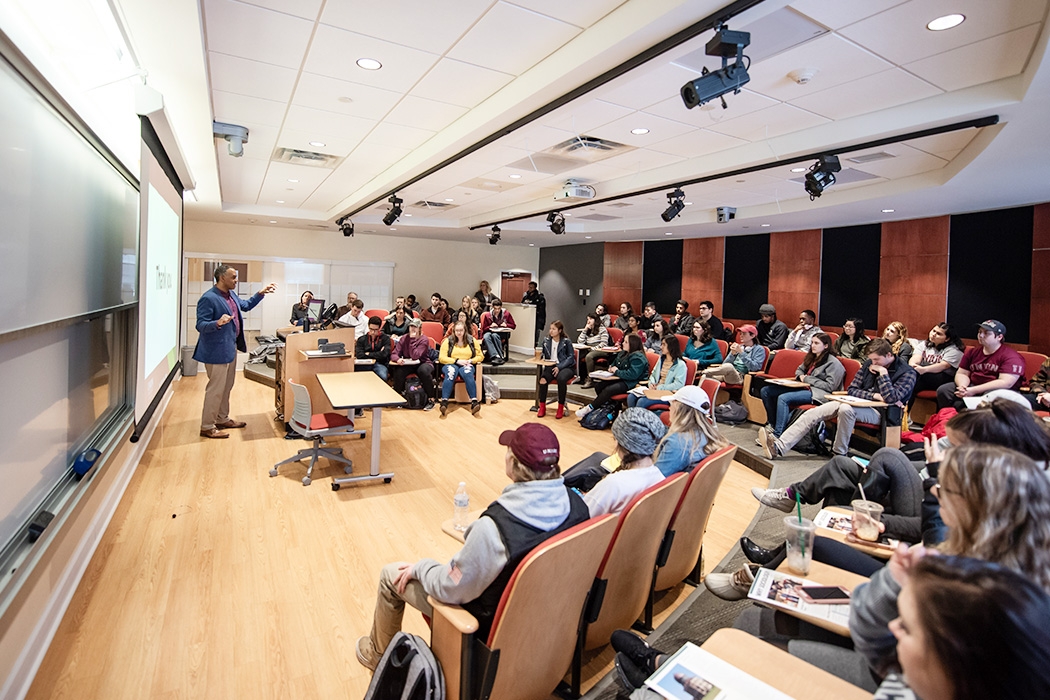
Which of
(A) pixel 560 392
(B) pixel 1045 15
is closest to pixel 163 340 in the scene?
(A) pixel 560 392

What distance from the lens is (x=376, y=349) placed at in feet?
26.8

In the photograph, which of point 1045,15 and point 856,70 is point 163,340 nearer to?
point 856,70

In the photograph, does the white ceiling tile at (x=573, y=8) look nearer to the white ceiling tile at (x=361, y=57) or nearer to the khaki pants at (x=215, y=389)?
the white ceiling tile at (x=361, y=57)

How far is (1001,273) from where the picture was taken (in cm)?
766

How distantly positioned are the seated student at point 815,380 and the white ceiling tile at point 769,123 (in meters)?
2.35

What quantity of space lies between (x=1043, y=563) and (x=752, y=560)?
184 cm

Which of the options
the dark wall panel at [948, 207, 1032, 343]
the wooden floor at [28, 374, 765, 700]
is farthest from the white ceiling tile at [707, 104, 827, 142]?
the dark wall panel at [948, 207, 1032, 343]

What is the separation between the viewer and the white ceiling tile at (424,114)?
458 cm

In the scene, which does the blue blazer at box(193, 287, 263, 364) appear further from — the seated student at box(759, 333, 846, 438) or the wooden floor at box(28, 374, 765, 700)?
the seated student at box(759, 333, 846, 438)

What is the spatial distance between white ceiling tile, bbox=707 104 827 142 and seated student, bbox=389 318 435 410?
16.2 ft

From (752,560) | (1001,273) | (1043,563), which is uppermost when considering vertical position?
(1001,273)

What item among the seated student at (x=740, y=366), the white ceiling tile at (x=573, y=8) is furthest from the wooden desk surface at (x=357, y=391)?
the seated student at (x=740, y=366)

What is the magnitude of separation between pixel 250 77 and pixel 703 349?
6197mm

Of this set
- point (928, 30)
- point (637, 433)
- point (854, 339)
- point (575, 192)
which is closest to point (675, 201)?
point (575, 192)
